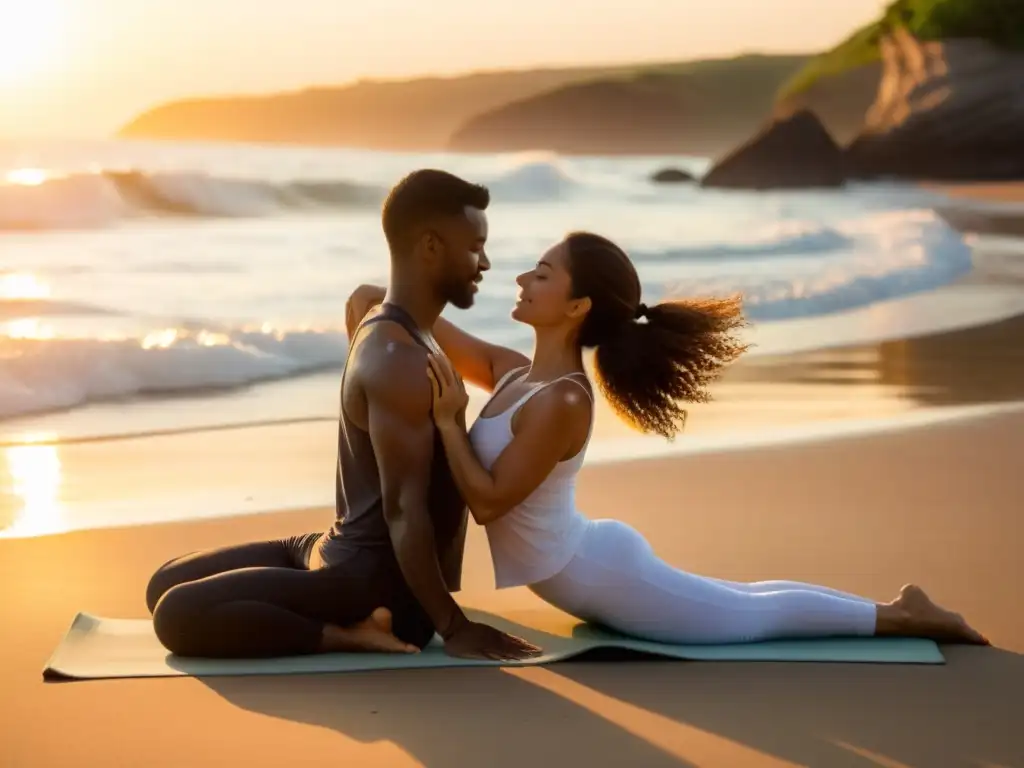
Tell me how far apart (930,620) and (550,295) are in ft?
5.05

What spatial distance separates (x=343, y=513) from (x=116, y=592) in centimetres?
123

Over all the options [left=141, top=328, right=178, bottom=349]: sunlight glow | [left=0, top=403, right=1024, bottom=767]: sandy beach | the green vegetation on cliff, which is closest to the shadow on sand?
[left=0, top=403, right=1024, bottom=767]: sandy beach

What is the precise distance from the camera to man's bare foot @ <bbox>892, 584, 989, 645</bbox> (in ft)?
16.4

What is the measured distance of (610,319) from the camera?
4898 millimetres

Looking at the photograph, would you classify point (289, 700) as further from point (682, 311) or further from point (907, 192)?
point (907, 192)

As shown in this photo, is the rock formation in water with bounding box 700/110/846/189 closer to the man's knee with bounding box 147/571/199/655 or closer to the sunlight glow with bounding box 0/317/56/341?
the sunlight glow with bounding box 0/317/56/341

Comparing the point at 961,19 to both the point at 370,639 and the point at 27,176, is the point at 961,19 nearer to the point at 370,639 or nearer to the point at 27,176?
the point at 27,176

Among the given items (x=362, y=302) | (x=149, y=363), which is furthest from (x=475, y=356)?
(x=149, y=363)

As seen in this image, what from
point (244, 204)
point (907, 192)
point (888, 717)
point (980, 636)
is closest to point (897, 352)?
point (980, 636)

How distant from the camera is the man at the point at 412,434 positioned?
15.1 ft

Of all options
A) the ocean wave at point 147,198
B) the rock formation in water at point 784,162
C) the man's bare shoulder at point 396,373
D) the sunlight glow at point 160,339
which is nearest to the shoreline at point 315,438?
the sunlight glow at point 160,339

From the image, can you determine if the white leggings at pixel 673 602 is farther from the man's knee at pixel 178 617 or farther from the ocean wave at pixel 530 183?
the ocean wave at pixel 530 183

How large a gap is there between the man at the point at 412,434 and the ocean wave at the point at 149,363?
5.21m

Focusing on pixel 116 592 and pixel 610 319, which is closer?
pixel 610 319
